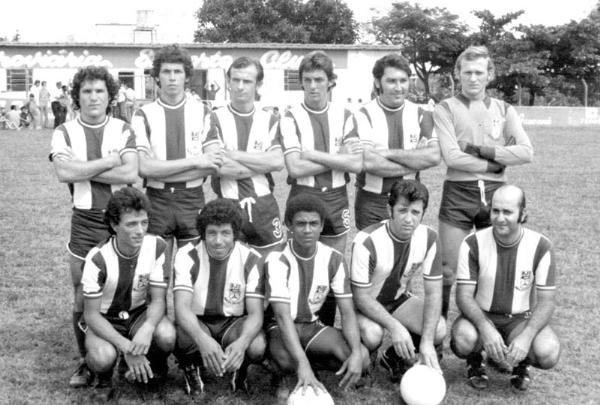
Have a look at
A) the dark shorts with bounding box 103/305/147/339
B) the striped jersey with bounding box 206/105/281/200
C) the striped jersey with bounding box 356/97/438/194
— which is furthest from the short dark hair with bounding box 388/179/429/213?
the dark shorts with bounding box 103/305/147/339

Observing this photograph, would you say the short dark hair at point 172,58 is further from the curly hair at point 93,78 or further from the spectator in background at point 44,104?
the spectator in background at point 44,104

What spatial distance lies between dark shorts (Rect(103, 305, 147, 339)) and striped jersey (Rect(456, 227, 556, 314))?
1854 mm

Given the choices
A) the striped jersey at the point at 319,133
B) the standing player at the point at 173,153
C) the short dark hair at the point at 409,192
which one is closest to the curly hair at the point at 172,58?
the standing player at the point at 173,153

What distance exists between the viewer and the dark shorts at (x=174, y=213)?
465cm

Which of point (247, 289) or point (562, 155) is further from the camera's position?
point (562, 155)

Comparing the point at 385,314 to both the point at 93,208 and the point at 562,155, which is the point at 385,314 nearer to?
the point at 93,208

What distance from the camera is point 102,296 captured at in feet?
14.0

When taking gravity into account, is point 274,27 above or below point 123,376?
above

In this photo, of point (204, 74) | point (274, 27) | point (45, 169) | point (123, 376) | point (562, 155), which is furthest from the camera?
point (274, 27)

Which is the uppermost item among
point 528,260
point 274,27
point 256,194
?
point 274,27

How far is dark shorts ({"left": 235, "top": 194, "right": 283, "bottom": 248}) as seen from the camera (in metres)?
4.79

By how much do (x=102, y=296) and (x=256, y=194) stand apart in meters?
1.16

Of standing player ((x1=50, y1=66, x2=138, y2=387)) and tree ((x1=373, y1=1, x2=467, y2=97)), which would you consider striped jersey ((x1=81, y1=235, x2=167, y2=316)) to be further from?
tree ((x1=373, y1=1, x2=467, y2=97))

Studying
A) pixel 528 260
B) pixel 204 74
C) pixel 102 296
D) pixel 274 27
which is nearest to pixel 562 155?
pixel 528 260
